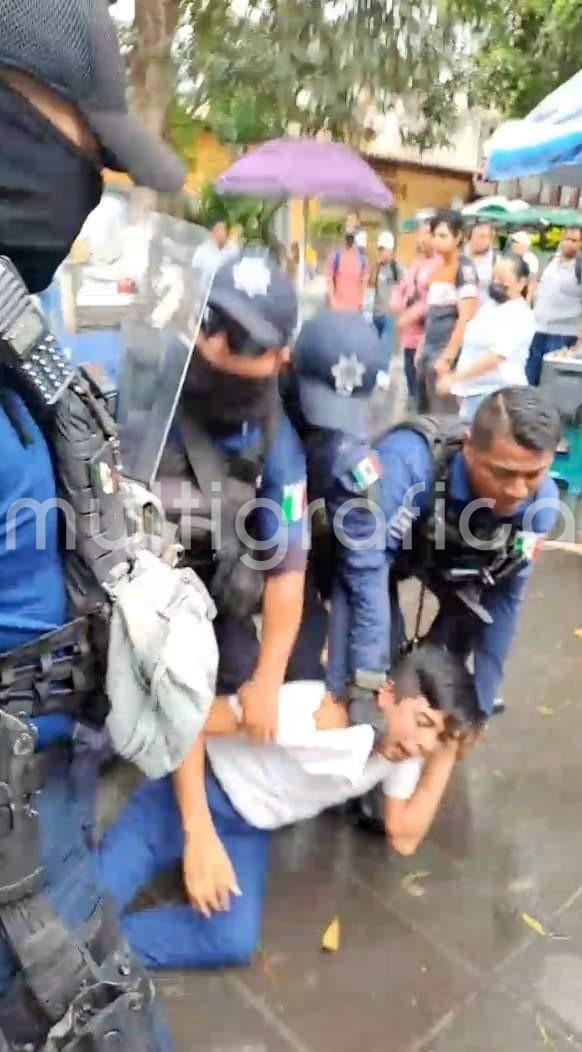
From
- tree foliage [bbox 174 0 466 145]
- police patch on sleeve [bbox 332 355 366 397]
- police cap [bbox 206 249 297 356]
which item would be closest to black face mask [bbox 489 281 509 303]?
tree foliage [bbox 174 0 466 145]

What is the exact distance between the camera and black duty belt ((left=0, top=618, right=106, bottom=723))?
1242mm

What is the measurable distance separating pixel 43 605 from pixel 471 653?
150 centimetres

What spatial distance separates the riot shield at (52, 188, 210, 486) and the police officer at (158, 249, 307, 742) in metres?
0.20

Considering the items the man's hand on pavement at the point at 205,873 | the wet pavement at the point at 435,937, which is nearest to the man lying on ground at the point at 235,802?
the man's hand on pavement at the point at 205,873

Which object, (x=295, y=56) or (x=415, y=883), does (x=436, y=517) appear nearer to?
(x=415, y=883)

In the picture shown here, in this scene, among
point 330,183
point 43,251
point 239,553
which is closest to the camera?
point 43,251

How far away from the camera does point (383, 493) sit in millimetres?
2260

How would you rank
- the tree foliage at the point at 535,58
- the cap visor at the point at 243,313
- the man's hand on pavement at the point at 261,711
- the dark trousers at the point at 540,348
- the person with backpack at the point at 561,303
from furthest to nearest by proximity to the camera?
1. the tree foliage at the point at 535,58
2. the dark trousers at the point at 540,348
3. the person with backpack at the point at 561,303
4. the man's hand on pavement at the point at 261,711
5. the cap visor at the point at 243,313

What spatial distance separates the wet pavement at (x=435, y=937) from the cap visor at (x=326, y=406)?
45.9 inches

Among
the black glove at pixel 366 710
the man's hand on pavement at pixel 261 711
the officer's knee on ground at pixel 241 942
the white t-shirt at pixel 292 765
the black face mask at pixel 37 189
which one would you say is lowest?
the officer's knee on ground at pixel 241 942

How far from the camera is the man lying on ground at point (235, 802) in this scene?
6.75ft

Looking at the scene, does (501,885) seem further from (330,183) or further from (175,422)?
(330,183)

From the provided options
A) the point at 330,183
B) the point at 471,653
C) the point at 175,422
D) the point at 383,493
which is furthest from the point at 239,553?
the point at 330,183

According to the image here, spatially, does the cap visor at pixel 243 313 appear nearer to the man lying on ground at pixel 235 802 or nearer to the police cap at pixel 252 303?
the police cap at pixel 252 303
